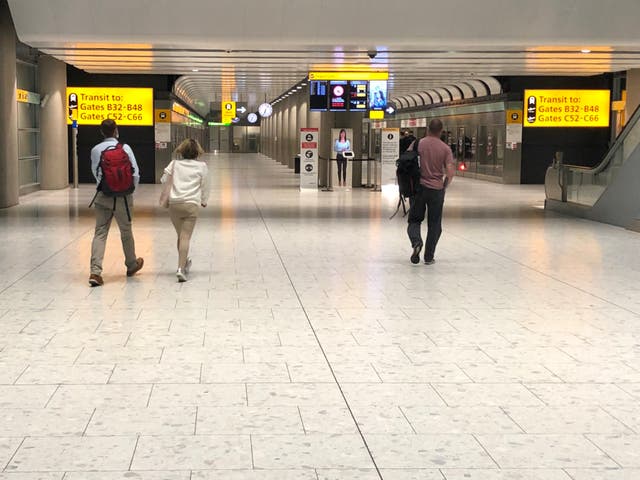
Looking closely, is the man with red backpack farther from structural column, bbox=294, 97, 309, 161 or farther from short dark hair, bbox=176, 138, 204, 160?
structural column, bbox=294, 97, 309, 161

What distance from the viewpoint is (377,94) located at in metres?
26.8

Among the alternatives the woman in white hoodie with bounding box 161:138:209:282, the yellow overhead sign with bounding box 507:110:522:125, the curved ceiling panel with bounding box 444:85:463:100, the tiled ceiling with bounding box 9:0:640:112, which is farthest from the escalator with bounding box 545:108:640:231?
the curved ceiling panel with bounding box 444:85:463:100

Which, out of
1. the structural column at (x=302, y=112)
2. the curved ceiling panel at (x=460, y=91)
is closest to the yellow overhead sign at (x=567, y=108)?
the curved ceiling panel at (x=460, y=91)

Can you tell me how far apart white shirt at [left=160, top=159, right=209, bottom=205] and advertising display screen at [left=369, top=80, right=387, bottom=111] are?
57.1 feet

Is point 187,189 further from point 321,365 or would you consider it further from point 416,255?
point 321,365

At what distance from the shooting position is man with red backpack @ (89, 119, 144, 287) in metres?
9.23

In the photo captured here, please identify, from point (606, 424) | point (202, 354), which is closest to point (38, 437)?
point (202, 354)

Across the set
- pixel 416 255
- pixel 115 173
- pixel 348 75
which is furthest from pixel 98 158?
pixel 348 75

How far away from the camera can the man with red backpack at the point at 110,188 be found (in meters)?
9.23

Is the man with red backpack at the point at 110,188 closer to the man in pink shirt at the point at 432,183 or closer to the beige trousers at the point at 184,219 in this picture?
the beige trousers at the point at 184,219

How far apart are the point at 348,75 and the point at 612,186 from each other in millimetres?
10854

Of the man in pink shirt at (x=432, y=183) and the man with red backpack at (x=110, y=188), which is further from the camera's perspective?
the man in pink shirt at (x=432, y=183)

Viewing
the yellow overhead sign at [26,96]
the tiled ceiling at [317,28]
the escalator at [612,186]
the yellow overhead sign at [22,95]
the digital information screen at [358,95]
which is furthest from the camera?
the digital information screen at [358,95]

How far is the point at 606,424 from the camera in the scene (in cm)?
468
